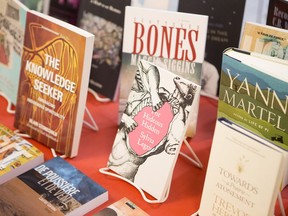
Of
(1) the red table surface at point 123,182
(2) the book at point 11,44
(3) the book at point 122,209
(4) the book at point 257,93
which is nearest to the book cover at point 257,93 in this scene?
(4) the book at point 257,93

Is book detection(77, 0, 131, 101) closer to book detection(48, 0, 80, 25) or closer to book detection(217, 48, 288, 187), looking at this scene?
book detection(48, 0, 80, 25)

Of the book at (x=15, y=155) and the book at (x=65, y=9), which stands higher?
the book at (x=65, y=9)

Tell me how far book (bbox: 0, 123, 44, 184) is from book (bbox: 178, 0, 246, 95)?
72 cm

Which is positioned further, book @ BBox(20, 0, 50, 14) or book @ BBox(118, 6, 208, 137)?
book @ BBox(20, 0, 50, 14)

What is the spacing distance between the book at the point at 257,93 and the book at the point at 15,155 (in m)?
0.58

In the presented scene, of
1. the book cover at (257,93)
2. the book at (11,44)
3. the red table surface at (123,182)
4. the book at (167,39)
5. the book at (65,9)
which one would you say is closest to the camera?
the book cover at (257,93)

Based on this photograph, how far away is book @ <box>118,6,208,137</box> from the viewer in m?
1.70

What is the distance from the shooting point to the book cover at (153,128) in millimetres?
1542

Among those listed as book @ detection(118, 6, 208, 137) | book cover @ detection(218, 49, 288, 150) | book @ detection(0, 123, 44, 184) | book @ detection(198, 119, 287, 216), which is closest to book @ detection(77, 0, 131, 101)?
book @ detection(118, 6, 208, 137)

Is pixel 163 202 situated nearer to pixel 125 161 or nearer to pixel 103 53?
pixel 125 161

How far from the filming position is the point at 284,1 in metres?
1.70

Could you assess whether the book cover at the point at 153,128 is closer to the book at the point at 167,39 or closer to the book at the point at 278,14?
the book at the point at 167,39

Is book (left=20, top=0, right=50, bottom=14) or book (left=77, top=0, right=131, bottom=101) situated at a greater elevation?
book (left=20, top=0, right=50, bottom=14)

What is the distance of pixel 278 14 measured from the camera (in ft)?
5.69
